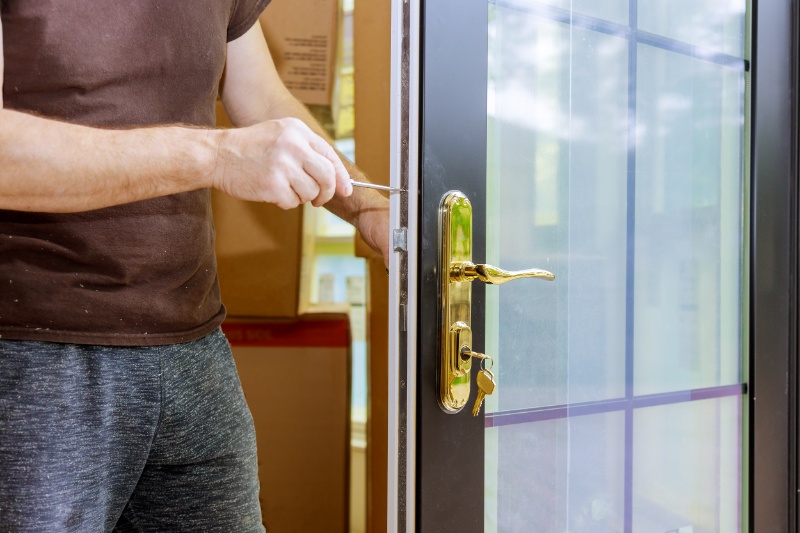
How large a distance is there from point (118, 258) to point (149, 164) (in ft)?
0.50

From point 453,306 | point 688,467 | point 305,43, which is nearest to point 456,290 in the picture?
point 453,306

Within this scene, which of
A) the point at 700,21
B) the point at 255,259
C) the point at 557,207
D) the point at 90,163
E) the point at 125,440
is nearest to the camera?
the point at 90,163

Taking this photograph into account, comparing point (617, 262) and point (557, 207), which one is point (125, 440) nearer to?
point (557, 207)

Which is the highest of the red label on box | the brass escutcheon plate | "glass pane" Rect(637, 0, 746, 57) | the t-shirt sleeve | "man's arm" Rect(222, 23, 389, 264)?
"glass pane" Rect(637, 0, 746, 57)

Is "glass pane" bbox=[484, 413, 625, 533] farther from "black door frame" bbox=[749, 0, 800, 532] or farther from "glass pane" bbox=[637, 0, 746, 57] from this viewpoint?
"glass pane" bbox=[637, 0, 746, 57]

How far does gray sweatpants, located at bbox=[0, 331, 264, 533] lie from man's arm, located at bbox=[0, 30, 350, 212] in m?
0.19

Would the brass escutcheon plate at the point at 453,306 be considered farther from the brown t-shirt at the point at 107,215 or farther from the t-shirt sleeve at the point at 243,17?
the t-shirt sleeve at the point at 243,17

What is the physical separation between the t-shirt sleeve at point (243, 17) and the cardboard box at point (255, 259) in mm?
572

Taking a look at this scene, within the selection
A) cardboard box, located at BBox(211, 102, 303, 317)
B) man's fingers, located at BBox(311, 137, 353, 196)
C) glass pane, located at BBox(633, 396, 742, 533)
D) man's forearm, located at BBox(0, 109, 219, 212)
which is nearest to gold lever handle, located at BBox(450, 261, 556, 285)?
man's fingers, located at BBox(311, 137, 353, 196)

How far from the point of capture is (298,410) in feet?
5.24

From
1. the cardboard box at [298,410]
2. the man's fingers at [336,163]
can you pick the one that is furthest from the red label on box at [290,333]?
the man's fingers at [336,163]

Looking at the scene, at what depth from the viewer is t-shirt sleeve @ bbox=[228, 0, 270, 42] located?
96 cm

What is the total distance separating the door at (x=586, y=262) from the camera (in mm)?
793

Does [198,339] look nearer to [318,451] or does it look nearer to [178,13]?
[178,13]
